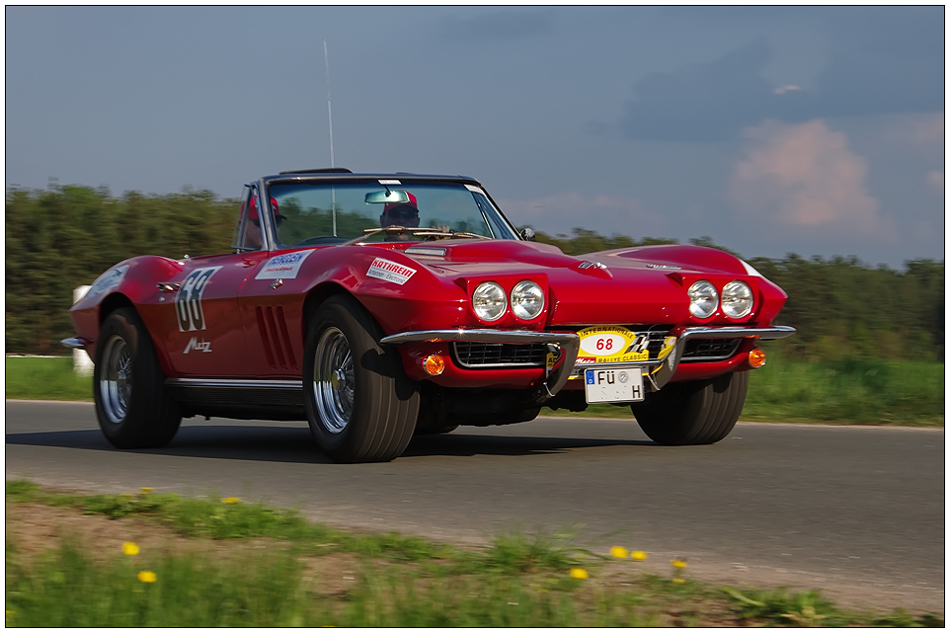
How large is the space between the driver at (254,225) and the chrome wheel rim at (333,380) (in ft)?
4.37

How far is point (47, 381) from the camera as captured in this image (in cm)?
1591

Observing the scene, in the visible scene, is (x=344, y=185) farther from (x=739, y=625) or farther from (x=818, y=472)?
(x=739, y=625)

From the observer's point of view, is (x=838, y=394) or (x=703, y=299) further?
(x=838, y=394)

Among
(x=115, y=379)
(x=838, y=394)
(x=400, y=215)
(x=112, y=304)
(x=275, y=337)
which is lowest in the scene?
(x=838, y=394)

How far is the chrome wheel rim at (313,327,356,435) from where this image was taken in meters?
7.23

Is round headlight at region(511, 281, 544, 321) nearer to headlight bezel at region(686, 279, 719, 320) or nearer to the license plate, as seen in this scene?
the license plate

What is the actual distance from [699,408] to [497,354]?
1672 mm

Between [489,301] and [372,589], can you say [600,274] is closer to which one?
[489,301]

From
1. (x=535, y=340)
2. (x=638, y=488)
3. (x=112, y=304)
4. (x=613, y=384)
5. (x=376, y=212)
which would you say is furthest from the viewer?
(x=112, y=304)

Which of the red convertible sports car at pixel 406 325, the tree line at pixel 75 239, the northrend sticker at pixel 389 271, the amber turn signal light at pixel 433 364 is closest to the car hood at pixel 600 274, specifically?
the red convertible sports car at pixel 406 325

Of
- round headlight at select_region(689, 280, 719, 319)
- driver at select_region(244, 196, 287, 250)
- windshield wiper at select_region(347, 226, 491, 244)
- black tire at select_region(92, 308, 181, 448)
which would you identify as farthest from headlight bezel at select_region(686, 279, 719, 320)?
black tire at select_region(92, 308, 181, 448)

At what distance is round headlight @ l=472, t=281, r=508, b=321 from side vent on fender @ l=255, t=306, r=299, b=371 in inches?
54.9

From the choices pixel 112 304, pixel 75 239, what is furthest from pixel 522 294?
pixel 75 239

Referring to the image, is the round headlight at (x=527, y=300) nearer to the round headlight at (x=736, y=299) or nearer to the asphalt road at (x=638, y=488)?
the asphalt road at (x=638, y=488)
